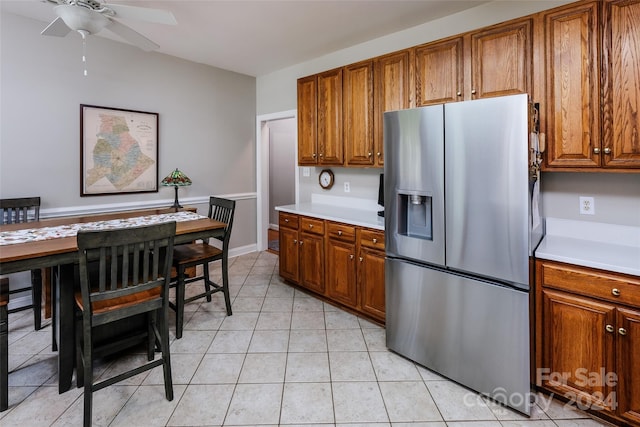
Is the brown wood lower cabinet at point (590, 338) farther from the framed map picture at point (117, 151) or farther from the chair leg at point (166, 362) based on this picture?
the framed map picture at point (117, 151)

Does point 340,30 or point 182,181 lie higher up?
point 340,30

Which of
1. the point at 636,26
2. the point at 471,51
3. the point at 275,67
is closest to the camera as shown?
the point at 636,26

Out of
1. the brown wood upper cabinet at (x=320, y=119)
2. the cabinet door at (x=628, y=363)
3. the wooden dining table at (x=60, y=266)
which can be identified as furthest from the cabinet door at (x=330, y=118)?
the cabinet door at (x=628, y=363)

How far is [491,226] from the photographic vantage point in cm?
183

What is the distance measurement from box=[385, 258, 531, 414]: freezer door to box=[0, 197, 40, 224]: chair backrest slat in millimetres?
3208

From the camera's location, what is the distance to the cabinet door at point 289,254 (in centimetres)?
353

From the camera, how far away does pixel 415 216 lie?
7.29 ft

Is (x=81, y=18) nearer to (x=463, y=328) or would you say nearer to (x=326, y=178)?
(x=326, y=178)

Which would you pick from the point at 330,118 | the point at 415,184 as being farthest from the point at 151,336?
the point at 330,118

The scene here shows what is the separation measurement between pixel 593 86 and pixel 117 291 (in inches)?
111

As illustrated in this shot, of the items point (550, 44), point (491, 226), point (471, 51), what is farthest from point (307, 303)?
point (550, 44)

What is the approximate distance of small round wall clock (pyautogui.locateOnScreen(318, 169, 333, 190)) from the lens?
156 inches

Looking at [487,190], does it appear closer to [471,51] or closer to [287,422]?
[471,51]

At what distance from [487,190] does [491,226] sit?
0.65ft
